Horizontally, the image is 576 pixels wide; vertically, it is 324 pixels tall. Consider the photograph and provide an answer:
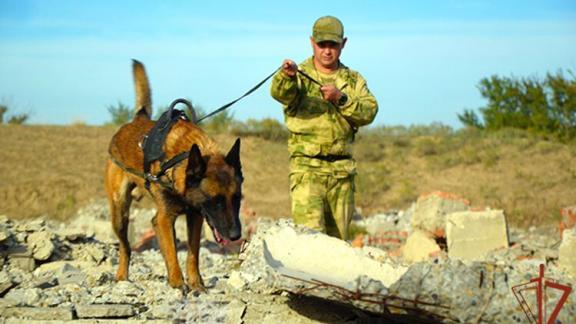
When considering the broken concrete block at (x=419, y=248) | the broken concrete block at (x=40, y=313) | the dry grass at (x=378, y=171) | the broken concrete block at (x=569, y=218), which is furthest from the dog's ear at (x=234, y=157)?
the dry grass at (x=378, y=171)

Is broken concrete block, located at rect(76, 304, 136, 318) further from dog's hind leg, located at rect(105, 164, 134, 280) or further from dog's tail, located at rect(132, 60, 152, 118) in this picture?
dog's tail, located at rect(132, 60, 152, 118)

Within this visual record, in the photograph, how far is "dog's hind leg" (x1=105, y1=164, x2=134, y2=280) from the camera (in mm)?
9278

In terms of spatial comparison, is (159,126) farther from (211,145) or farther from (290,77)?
(290,77)

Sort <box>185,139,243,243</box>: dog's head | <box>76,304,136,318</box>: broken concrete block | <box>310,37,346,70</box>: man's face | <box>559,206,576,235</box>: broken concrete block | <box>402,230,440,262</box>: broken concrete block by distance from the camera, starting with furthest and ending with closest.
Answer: <box>559,206,576,235</box>: broken concrete block, <box>402,230,440,262</box>: broken concrete block, <box>310,37,346,70</box>: man's face, <box>185,139,243,243</box>: dog's head, <box>76,304,136,318</box>: broken concrete block

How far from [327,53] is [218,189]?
1.59 m

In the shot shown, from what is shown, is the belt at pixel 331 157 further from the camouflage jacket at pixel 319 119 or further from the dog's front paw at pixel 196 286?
the dog's front paw at pixel 196 286

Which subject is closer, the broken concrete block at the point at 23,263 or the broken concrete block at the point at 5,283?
Answer: the broken concrete block at the point at 5,283

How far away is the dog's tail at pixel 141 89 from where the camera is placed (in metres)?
9.86

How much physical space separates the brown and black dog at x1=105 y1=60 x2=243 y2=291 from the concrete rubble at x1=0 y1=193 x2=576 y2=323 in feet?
0.79

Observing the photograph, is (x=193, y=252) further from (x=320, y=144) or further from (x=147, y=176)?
(x=320, y=144)

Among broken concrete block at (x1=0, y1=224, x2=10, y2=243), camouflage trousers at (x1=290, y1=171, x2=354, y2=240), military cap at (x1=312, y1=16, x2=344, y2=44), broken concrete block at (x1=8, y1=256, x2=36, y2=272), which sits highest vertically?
military cap at (x1=312, y1=16, x2=344, y2=44)

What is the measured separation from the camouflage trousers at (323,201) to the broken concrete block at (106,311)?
1.65 metres

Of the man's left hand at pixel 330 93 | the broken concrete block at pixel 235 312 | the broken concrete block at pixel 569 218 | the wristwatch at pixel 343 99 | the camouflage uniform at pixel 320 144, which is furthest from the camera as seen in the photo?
the broken concrete block at pixel 569 218

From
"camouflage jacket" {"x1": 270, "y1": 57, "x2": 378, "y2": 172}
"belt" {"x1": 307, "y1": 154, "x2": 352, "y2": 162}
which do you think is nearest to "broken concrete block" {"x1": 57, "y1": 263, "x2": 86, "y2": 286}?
"camouflage jacket" {"x1": 270, "y1": 57, "x2": 378, "y2": 172}
